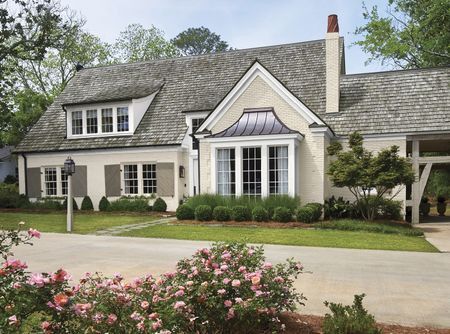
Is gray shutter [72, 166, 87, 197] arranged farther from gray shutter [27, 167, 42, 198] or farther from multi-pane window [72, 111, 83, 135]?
gray shutter [27, 167, 42, 198]

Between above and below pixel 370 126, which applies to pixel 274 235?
below

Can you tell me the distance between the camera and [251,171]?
17.5 m

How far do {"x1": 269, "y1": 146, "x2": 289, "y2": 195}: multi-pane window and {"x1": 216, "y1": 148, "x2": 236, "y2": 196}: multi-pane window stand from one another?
67.8 inches

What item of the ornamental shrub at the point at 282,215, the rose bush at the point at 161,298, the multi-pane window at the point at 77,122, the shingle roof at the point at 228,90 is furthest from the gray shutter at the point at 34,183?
the rose bush at the point at 161,298

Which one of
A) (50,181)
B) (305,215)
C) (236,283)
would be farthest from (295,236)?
(50,181)

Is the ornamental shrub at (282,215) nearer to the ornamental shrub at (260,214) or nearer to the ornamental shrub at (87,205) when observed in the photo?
the ornamental shrub at (260,214)

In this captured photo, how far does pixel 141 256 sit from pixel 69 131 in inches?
650

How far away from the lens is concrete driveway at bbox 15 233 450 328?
245 inches

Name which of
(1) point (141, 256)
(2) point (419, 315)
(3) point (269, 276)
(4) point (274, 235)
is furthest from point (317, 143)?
(3) point (269, 276)

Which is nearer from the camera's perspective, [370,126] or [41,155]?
[370,126]

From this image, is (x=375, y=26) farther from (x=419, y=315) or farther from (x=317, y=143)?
(x=419, y=315)

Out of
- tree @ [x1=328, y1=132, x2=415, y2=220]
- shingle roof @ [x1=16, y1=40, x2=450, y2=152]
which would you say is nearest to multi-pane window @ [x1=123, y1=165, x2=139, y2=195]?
shingle roof @ [x1=16, y1=40, x2=450, y2=152]

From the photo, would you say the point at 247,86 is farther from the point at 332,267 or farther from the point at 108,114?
the point at 332,267

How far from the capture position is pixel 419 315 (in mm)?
5824
